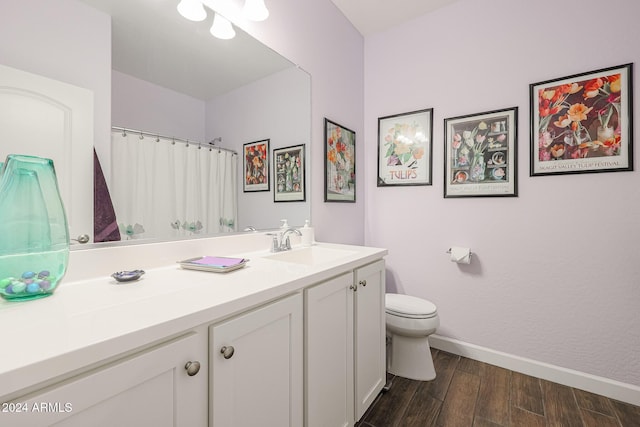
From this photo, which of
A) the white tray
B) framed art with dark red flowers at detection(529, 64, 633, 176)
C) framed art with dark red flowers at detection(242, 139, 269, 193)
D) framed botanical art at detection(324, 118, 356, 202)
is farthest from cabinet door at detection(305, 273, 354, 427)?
framed art with dark red flowers at detection(529, 64, 633, 176)

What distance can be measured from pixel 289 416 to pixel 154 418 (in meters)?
0.49

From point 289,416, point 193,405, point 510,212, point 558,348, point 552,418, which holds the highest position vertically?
point 510,212

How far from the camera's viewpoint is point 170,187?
118cm

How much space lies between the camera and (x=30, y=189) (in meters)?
0.72

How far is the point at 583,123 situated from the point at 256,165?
1.95 metres

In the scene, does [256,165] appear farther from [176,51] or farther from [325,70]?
[325,70]

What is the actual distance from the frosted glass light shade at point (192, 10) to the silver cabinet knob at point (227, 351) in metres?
1.34

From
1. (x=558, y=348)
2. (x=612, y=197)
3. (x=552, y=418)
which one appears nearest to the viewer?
(x=552, y=418)

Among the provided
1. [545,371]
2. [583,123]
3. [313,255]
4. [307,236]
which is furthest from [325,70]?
[545,371]

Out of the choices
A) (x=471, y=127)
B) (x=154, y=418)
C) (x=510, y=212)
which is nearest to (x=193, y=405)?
(x=154, y=418)

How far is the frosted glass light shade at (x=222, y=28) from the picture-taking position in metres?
1.34

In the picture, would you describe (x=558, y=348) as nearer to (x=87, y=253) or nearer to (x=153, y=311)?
(x=153, y=311)

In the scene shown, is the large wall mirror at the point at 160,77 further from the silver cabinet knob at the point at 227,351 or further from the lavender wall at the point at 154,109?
the silver cabinet knob at the point at 227,351

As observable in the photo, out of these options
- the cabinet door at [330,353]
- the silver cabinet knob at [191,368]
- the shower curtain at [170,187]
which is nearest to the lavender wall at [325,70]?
the shower curtain at [170,187]
